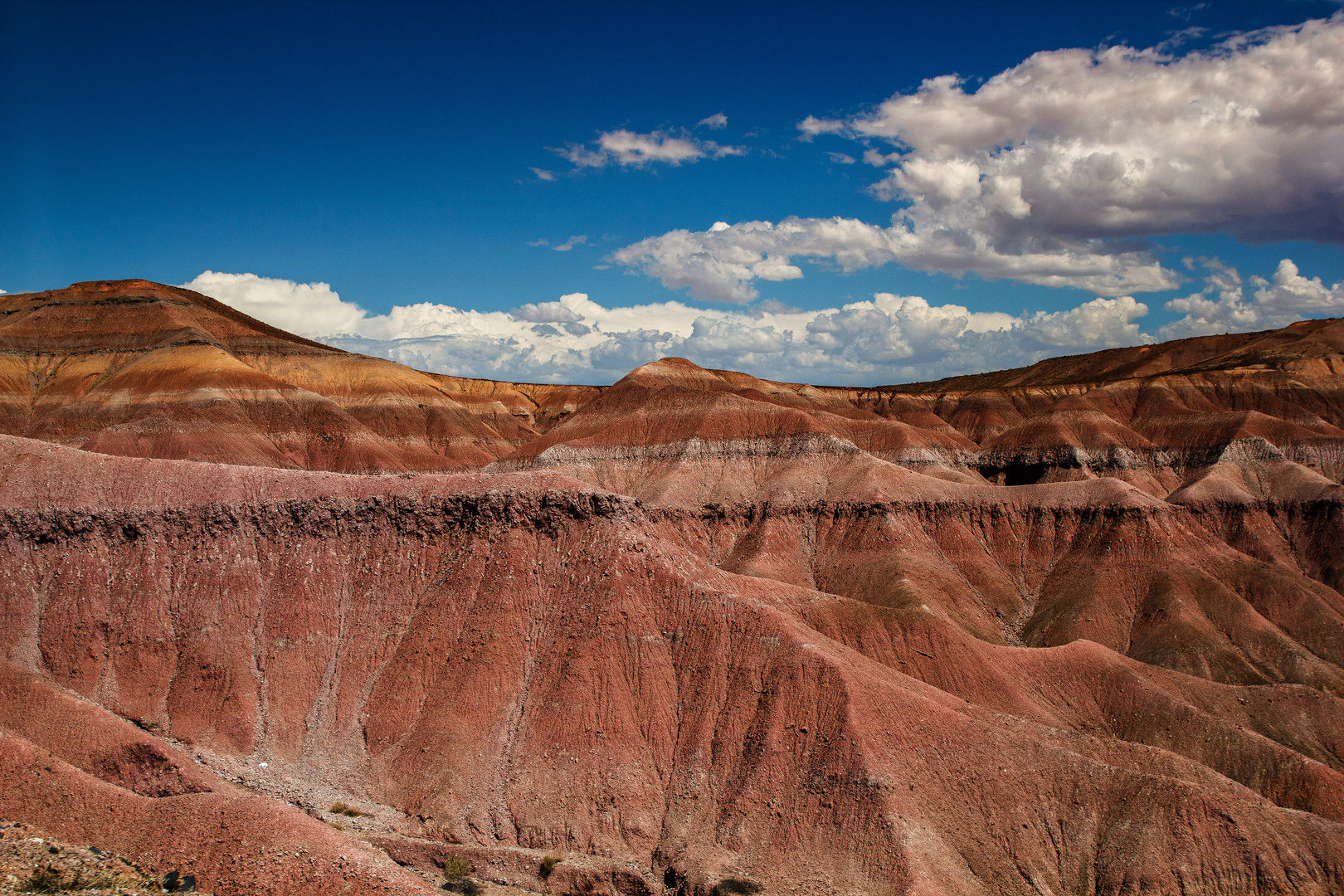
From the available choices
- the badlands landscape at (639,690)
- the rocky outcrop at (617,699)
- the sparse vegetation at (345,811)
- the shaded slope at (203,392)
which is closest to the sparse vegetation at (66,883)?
the badlands landscape at (639,690)

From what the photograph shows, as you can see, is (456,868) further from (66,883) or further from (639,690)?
(66,883)

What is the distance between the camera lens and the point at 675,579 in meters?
48.2

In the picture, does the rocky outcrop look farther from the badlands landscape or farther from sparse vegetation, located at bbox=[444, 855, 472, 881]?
sparse vegetation, located at bbox=[444, 855, 472, 881]

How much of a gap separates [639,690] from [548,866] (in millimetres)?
9960

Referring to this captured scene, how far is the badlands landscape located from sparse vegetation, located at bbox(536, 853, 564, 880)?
4.5 inches

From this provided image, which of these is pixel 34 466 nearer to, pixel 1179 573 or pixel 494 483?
pixel 494 483

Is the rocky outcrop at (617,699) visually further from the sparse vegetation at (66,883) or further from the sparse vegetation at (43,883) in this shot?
the sparse vegetation at (43,883)

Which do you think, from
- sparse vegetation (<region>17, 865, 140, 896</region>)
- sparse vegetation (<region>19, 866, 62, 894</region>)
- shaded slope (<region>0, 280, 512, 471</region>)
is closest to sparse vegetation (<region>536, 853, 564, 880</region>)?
sparse vegetation (<region>17, 865, 140, 896</region>)

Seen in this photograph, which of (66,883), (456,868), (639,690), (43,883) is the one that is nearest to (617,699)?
(639,690)

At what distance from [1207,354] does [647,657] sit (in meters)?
181

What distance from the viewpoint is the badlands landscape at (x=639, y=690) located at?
116 feet

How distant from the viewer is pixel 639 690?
4409 cm

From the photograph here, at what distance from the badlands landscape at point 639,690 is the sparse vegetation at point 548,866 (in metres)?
0.11

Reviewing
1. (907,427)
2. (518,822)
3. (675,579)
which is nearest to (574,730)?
(518,822)
